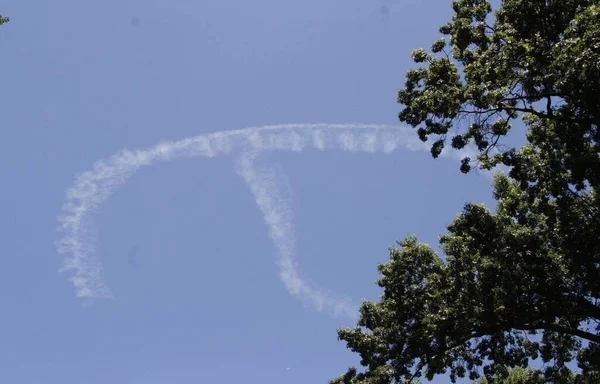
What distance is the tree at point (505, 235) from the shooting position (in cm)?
1431

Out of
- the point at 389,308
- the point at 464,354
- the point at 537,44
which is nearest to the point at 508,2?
the point at 537,44

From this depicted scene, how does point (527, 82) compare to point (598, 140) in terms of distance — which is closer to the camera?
point (527, 82)

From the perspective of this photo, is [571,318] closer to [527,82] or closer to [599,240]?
[599,240]

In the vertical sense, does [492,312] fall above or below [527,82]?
below

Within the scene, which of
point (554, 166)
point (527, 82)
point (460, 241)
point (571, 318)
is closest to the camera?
point (527, 82)

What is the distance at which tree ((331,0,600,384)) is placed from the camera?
14.3m

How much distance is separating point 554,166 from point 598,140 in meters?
1.57

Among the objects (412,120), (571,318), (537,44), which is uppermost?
(412,120)

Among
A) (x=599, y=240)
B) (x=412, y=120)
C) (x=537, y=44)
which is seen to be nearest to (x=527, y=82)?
(x=537, y=44)

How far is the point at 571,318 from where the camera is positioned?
17.9 meters

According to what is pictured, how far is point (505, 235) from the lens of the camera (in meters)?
17.6

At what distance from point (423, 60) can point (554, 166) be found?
5.34 meters

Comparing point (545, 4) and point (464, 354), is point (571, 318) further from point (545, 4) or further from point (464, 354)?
point (545, 4)

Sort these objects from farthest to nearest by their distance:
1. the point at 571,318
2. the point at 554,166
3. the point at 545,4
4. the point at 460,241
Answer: the point at 460,241 < the point at 571,318 < the point at 554,166 < the point at 545,4
